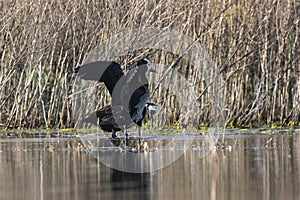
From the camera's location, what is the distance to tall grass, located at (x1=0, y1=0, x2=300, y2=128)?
13336 millimetres

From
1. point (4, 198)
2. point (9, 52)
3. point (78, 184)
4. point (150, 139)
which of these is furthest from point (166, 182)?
point (9, 52)

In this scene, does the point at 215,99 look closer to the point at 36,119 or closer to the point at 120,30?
the point at 120,30

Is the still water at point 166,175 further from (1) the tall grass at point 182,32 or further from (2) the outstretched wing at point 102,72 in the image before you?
(1) the tall grass at point 182,32

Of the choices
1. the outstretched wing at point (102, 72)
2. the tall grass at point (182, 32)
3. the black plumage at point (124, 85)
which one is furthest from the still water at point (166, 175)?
the tall grass at point (182, 32)

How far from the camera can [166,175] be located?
339 inches

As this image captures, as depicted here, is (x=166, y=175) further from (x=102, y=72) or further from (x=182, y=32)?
(x=182, y=32)

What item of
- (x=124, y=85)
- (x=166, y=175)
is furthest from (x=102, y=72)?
(x=166, y=175)

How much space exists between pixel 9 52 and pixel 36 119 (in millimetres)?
1172

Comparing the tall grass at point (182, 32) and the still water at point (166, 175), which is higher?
the tall grass at point (182, 32)

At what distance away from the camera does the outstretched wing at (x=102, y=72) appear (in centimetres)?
1159

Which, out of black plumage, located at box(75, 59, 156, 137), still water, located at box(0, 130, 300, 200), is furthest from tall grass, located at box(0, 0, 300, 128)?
A: still water, located at box(0, 130, 300, 200)

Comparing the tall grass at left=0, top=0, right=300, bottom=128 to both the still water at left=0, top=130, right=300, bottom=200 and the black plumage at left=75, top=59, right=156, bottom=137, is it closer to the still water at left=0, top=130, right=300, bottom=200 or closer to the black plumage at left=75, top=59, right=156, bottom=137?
the black plumage at left=75, top=59, right=156, bottom=137

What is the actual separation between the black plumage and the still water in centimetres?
76

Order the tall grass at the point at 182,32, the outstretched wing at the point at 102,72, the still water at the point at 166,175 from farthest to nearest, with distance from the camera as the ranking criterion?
the tall grass at the point at 182,32, the outstretched wing at the point at 102,72, the still water at the point at 166,175
